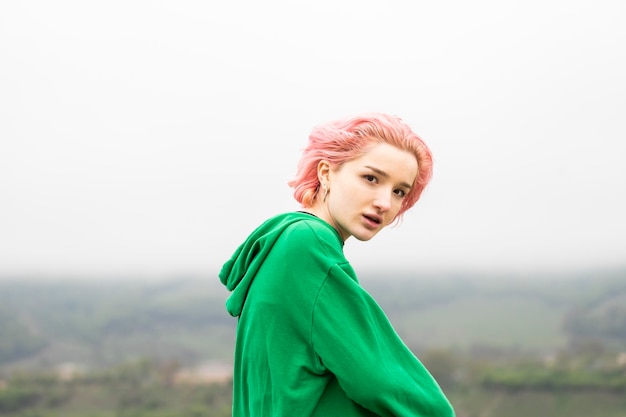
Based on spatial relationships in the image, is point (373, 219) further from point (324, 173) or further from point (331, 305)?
point (331, 305)

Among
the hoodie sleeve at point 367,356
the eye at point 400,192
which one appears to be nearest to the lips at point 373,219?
the eye at point 400,192

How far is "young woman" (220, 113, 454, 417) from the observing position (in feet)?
7.50

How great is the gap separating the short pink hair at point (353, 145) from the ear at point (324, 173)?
0.02 meters

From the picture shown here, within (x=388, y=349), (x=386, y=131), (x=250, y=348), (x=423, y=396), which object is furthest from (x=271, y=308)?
(x=386, y=131)

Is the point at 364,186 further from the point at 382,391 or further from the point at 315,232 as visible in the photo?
the point at 382,391

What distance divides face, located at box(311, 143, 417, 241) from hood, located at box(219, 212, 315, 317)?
4.7 inches

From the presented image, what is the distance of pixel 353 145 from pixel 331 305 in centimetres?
55

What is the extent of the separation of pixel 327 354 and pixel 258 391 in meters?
0.28

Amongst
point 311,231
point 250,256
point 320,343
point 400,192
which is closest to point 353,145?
point 400,192

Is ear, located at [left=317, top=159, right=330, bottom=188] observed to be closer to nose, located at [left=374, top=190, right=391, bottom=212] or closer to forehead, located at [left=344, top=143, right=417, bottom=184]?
forehead, located at [left=344, top=143, right=417, bottom=184]

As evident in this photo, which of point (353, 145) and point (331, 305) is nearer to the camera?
point (331, 305)

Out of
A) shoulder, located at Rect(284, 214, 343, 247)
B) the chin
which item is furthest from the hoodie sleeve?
the chin

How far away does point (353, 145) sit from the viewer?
256 centimetres

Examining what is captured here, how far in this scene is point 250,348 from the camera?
95.9 inches
